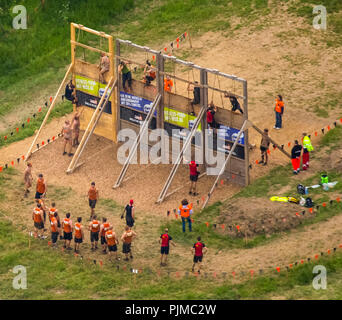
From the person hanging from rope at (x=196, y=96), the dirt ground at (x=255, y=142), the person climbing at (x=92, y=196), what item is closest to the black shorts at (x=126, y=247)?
the dirt ground at (x=255, y=142)

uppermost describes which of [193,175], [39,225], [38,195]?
[193,175]

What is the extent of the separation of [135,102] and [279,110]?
6338mm

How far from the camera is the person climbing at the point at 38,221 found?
4400 centimetres

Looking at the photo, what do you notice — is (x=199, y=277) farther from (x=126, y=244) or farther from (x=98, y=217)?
(x=98, y=217)

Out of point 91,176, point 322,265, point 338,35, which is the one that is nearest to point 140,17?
point 338,35

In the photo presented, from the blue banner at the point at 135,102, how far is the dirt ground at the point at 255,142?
230 centimetres

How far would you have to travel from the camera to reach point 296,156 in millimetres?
46719

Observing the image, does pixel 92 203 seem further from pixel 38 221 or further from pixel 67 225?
pixel 67 225

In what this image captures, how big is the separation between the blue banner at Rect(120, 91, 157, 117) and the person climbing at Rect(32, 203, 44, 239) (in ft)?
24.3

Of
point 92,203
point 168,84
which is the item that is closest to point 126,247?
point 92,203

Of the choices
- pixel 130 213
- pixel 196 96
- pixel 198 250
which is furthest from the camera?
pixel 196 96

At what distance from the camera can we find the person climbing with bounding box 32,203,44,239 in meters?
44.0

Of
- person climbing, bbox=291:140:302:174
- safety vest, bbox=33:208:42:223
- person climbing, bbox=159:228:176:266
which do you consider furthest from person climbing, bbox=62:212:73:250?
person climbing, bbox=291:140:302:174

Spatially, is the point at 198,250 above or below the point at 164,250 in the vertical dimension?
above
